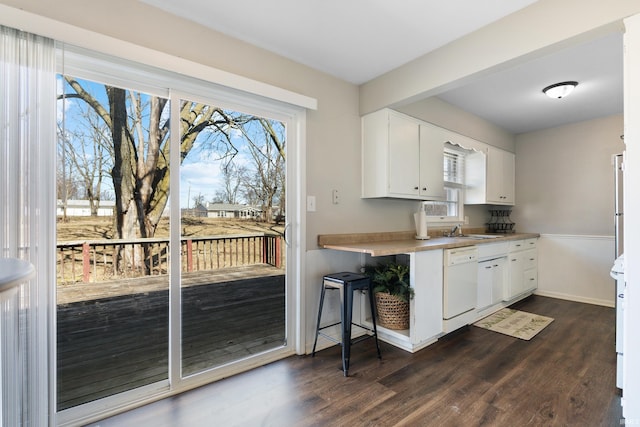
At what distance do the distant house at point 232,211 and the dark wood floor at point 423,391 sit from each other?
3.72 ft

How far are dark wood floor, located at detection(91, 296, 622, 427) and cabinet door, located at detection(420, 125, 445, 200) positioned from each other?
4.81 feet

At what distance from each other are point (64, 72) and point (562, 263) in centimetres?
554

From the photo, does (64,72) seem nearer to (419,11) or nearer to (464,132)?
(419,11)

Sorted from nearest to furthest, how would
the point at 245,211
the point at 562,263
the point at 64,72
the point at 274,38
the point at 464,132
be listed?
1. the point at 64,72
2. the point at 274,38
3. the point at 245,211
4. the point at 464,132
5. the point at 562,263

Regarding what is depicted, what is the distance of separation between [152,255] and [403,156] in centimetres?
225

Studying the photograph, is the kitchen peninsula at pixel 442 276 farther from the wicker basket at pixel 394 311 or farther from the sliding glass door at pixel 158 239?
the sliding glass door at pixel 158 239

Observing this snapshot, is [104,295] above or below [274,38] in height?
below

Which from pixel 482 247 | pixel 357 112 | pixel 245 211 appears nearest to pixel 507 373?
pixel 482 247

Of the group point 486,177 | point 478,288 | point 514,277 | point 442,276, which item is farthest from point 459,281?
point 486,177

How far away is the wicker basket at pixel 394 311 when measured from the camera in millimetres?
2652

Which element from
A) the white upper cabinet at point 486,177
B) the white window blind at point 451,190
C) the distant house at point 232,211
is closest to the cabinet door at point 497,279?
the white window blind at point 451,190

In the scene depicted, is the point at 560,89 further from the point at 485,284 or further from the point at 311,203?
the point at 311,203

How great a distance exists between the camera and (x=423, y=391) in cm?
201

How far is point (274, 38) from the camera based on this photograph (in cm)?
222
